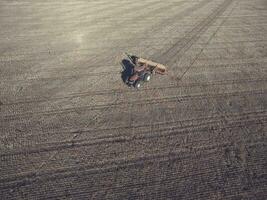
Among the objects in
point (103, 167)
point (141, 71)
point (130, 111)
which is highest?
point (141, 71)

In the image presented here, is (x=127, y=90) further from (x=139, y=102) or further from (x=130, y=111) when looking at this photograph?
(x=130, y=111)

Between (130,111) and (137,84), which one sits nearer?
(130,111)

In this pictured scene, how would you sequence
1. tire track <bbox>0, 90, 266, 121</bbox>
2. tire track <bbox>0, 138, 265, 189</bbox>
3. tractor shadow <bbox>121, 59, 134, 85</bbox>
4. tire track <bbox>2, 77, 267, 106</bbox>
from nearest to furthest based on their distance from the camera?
tire track <bbox>0, 138, 265, 189</bbox>
tire track <bbox>0, 90, 266, 121</bbox>
tire track <bbox>2, 77, 267, 106</bbox>
tractor shadow <bbox>121, 59, 134, 85</bbox>

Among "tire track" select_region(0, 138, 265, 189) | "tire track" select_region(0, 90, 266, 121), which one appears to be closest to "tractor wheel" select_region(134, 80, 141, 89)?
"tire track" select_region(0, 90, 266, 121)

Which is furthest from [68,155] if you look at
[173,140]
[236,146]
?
[236,146]

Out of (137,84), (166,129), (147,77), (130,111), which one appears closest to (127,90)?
(137,84)

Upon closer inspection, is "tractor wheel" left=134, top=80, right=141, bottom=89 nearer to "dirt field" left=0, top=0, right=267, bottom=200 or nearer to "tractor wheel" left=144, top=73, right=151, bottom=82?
"dirt field" left=0, top=0, right=267, bottom=200
